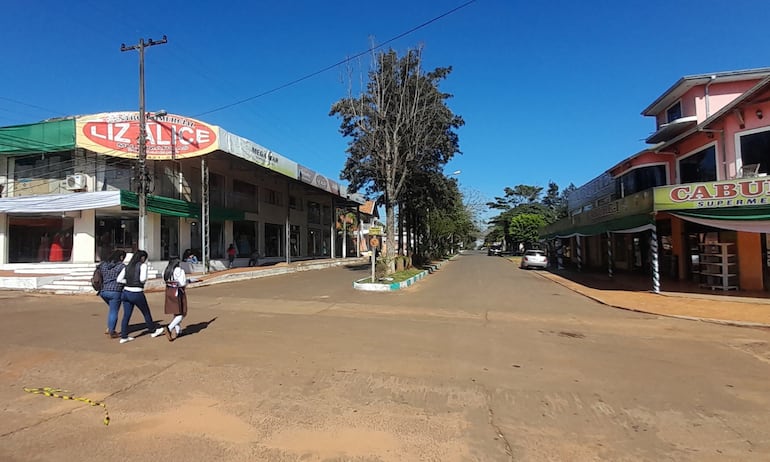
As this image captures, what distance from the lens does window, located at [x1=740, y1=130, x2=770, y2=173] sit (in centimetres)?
1452

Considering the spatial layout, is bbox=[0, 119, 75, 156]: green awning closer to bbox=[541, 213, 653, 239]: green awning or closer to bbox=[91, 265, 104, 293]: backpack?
bbox=[91, 265, 104, 293]: backpack

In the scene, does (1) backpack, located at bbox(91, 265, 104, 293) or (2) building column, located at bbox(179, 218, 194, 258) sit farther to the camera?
(2) building column, located at bbox(179, 218, 194, 258)

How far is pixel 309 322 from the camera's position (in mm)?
9906

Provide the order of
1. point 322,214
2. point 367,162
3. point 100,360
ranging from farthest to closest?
point 322,214 → point 367,162 → point 100,360

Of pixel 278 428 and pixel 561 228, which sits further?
pixel 561 228

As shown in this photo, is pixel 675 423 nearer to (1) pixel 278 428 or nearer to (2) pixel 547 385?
(2) pixel 547 385

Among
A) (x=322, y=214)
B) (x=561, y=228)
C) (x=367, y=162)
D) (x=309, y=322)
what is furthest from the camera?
(x=322, y=214)

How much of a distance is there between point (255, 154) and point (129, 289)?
17.7 metres

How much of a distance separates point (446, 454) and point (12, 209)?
23.6 metres

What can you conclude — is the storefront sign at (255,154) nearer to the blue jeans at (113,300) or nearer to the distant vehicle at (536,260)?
the blue jeans at (113,300)

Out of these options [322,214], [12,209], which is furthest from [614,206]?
[322,214]

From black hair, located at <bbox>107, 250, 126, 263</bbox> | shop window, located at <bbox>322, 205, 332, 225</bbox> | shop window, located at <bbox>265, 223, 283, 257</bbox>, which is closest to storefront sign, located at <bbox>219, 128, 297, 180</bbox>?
shop window, located at <bbox>265, 223, 283, 257</bbox>

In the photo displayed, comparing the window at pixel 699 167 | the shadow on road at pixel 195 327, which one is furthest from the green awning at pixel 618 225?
the shadow on road at pixel 195 327

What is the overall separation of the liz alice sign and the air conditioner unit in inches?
913
